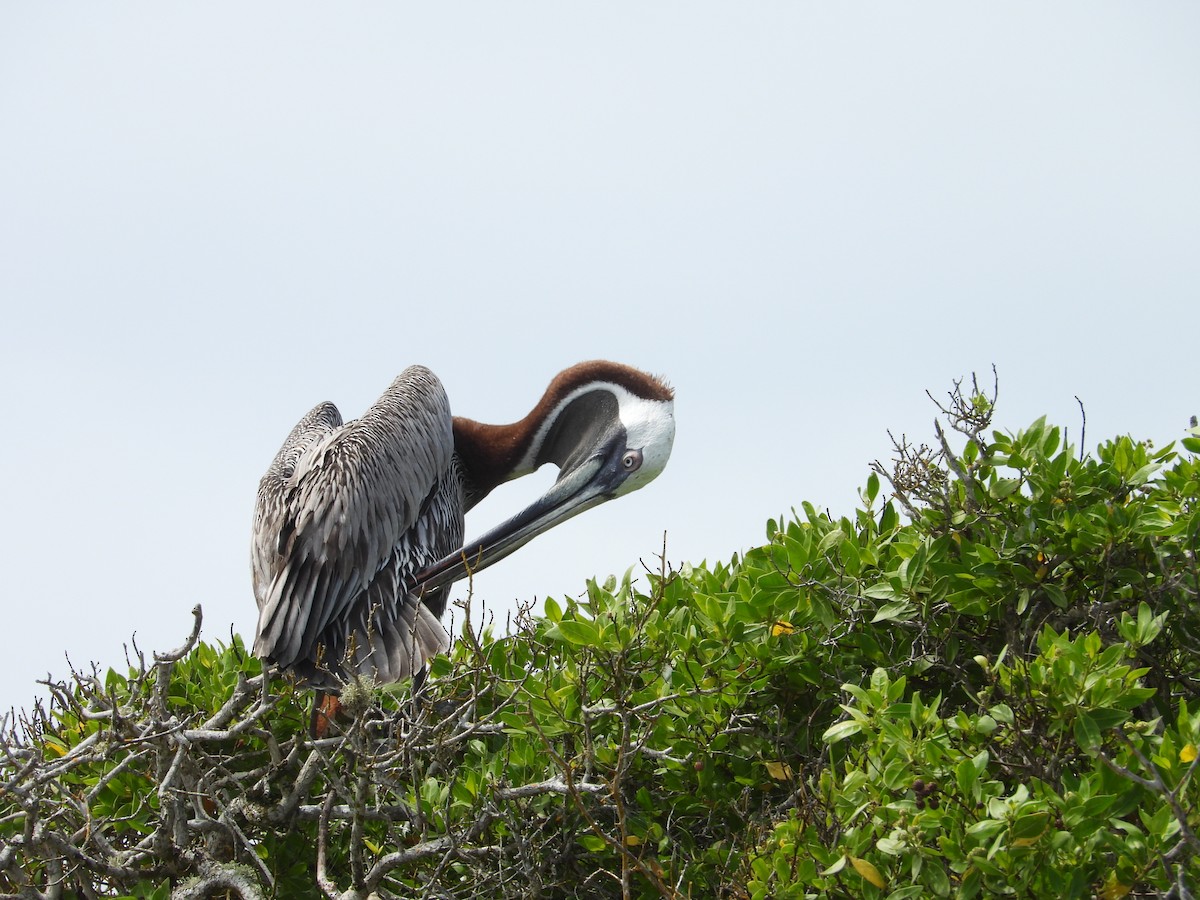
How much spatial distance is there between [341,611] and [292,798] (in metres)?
1.63

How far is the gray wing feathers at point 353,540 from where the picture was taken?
4898mm

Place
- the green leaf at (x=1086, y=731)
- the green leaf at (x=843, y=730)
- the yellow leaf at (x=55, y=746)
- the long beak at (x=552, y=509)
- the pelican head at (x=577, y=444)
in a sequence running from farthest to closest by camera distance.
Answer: the pelican head at (x=577, y=444), the long beak at (x=552, y=509), the yellow leaf at (x=55, y=746), the green leaf at (x=843, y=730), the green leaf at (x=1086, y=731)

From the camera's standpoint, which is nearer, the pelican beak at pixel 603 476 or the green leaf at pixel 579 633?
the green leaf at pixel 579 633

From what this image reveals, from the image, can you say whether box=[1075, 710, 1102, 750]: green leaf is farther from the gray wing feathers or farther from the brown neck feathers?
the brown neck feathers

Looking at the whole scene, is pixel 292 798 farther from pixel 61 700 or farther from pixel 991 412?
pixel 991 412

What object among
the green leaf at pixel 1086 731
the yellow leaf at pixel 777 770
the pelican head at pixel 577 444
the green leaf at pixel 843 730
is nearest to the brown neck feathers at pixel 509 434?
the pelican head at pixel 577 444

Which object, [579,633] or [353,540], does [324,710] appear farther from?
[579,633]

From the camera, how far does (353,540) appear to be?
524 cm

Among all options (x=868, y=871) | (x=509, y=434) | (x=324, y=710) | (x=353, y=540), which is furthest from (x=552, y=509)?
(x=868, y=871)

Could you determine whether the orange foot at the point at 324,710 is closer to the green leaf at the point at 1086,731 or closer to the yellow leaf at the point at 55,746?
the yellow leaf at the point at 55,746

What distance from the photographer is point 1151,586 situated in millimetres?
3010

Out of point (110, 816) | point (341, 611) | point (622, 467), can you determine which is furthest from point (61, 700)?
point (622, 467)

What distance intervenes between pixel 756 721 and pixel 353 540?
8.45 feet

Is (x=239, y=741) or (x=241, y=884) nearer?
(x=241, y=884)
